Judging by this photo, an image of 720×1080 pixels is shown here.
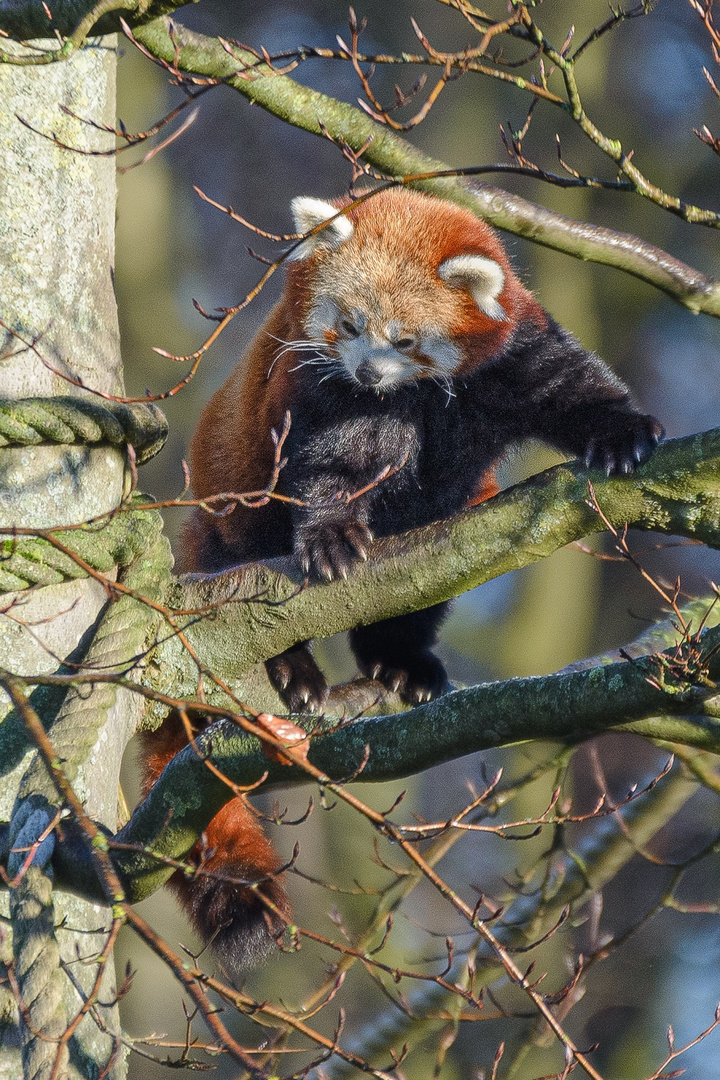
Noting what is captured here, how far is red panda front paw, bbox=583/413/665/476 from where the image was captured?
9.25 ft

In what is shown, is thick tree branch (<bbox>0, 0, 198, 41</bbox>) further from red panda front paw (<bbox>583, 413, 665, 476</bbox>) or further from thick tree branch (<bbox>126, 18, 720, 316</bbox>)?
red panda front paw (<bbox>583, 413, 665, 476</bbox>)

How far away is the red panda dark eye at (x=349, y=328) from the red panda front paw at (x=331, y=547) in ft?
2.75

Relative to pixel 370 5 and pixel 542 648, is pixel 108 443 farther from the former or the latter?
pixel 370 5

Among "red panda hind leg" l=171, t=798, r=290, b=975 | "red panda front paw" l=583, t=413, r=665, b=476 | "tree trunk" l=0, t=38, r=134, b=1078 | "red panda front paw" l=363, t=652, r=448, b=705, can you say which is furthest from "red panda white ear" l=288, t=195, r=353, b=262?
"red panda hind leg" l=171, t=798, r=290, b=975

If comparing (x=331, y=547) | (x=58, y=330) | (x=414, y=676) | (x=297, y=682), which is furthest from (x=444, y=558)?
(x=414, y=676)

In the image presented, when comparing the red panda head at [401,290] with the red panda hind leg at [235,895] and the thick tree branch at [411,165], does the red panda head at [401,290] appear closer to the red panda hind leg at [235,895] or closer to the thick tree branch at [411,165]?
the thick tree branch at [411,165]

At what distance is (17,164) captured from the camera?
2752mm

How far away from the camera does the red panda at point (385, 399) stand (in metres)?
3.50

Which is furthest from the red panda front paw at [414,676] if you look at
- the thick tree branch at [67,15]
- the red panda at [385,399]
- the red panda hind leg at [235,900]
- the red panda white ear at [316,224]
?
the thick tree branch at [67,15]

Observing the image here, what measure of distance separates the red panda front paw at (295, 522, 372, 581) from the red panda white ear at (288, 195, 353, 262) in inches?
40.9

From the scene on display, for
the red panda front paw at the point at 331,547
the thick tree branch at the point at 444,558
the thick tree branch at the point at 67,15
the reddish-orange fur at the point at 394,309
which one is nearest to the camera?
the thick tree branch at the point at 67,15

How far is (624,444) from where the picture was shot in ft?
9.74

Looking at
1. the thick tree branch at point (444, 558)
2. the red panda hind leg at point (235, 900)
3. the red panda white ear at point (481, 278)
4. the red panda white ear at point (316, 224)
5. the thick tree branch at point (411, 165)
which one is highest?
the red panda white ear at point (316, 224)

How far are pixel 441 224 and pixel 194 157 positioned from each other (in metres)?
4.62
